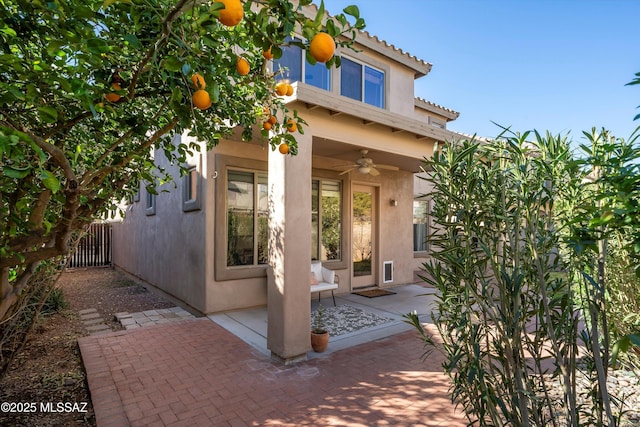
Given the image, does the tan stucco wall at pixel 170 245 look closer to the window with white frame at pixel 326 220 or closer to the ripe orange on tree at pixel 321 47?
the window with white frame at pixel 326 220

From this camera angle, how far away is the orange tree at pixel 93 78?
59.3 inches

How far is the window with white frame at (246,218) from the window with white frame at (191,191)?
66cm

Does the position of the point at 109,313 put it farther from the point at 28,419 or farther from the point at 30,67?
the point at 30,67

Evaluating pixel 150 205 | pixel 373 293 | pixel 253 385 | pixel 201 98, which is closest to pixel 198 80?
pixel 201 98

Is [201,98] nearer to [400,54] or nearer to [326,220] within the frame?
[326,220]

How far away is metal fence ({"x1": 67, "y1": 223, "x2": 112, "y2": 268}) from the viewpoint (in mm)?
14602

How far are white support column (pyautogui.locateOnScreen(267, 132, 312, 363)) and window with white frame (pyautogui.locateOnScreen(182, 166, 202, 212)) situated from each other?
2.94 meters

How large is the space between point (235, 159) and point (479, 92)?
8925 mm

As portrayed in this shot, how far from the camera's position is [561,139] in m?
2.27

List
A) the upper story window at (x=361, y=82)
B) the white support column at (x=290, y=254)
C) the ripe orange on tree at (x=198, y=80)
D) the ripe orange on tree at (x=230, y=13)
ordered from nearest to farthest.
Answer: the ripe orange on tree at (x=230, y=13) → the ripe orange on tree at (x=198, y=80) → the white support column at (x=290, y=254) → the upper story window at (x=361, y=82)

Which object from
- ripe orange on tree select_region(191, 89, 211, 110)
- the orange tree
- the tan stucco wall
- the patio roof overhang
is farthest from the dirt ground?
the patio roof overhang

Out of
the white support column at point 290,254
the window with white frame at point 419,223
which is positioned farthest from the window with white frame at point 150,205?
the window with white frame at point 419,223

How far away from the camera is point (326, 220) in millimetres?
8695

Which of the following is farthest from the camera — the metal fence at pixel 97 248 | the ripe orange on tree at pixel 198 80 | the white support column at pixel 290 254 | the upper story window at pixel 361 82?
the metal fence at pixel 97 248
